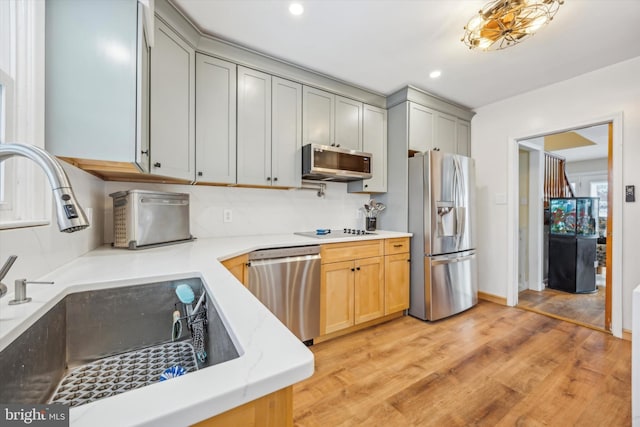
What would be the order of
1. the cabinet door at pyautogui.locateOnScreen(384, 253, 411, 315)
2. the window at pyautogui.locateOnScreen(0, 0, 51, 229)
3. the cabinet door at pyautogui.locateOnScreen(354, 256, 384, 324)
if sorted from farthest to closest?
the cabinet door at pyautogui.locateOnScreen(384, 253, 411, 315) → the cabinet door at pyautogui.locateOnScreen(354, 256, 384, 324) → the window at pyautogui.locateOnScreen(0, 0, 51, 229)

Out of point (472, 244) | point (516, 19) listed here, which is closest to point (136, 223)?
point (516, 19)

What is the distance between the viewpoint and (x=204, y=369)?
16.1 inches

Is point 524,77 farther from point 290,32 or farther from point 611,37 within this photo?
point 290,32

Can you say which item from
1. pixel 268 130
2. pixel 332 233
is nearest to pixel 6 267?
pixel 268 130

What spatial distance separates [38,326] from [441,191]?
9.34ft

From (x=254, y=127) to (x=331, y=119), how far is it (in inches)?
31.9

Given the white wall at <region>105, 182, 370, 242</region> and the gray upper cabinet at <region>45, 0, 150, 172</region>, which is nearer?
the gray upper cabinet at <region>45, 0, 150, 172</region>

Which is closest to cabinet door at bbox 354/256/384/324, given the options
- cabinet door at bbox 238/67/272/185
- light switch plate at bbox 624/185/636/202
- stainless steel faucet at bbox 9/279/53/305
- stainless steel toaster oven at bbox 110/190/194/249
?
cabinet door at bbox 238/67/272/185

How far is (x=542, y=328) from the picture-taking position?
8.30 ft

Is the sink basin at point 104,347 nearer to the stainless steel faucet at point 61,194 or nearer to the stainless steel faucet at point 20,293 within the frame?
the stainless steel faucet at point 20,293

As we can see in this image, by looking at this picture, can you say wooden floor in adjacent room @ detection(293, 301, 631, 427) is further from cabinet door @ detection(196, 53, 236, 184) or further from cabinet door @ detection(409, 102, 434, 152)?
cabinet door @ detection(409, 102, 434, 152)

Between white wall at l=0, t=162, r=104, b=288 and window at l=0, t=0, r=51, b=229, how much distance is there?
53 mm

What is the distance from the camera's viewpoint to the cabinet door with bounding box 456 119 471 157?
3341 mm

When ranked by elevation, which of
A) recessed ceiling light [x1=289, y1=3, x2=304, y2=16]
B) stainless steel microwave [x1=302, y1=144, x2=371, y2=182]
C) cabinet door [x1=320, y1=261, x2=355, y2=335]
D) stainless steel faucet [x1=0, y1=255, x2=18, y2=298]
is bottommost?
cabinet door [x1=320, y1=261, x2=355, y2=335]
